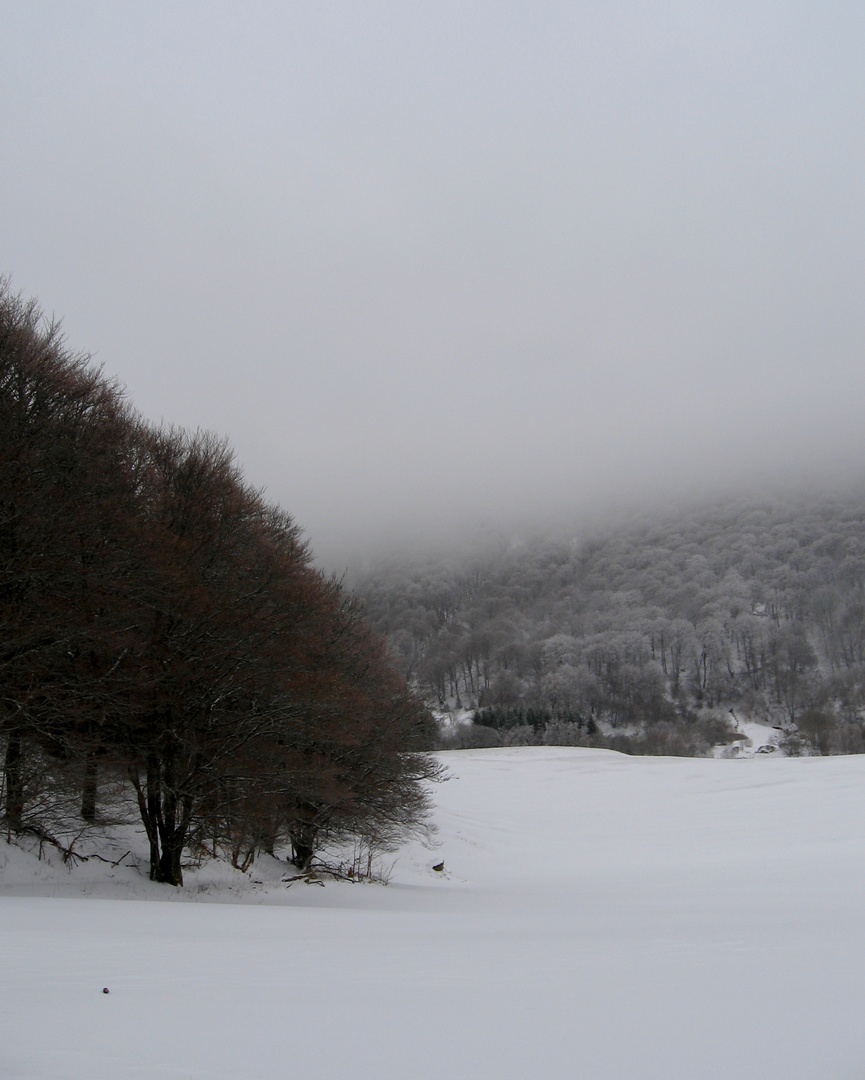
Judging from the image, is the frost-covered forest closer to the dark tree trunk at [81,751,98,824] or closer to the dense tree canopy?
the dense tree canopy

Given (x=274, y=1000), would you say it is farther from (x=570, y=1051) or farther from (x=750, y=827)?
(x=750, y=827)

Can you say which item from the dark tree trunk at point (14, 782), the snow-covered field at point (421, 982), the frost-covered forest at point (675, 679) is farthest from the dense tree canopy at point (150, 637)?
the frost-covered forest at point (675, 679)

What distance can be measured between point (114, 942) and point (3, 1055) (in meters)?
4.88

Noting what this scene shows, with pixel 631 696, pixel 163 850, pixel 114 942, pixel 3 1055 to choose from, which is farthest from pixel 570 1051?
pixel 631 696

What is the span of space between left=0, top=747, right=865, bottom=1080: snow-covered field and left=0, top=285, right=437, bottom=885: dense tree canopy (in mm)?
2303

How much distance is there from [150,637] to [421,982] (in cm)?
1100

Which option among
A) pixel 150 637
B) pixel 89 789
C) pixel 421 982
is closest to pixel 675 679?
pixel 150 637

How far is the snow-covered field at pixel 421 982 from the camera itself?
4898mm

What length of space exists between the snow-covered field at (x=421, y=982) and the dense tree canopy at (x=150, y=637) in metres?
2.30

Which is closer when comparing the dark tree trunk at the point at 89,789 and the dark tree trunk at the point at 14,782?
the dark tree trunk at the point at 14,782

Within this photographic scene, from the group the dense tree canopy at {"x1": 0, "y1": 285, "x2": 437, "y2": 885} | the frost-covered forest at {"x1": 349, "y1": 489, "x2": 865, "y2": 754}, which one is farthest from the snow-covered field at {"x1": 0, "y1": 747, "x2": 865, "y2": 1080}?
the frost-covered forest at {"x1": 349, "y1": 489, "x2": 865, "y2": 754}

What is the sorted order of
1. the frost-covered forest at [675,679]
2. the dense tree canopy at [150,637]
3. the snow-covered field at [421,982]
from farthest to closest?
the frost-covered forest at [675,679]
the dense tree canopy at [150,637]
the snow-covered field at [421,982]

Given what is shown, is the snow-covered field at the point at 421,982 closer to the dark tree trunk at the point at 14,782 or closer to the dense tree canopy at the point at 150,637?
the dark tree trunk at the point at 14,782

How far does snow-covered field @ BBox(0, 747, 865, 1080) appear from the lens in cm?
490
